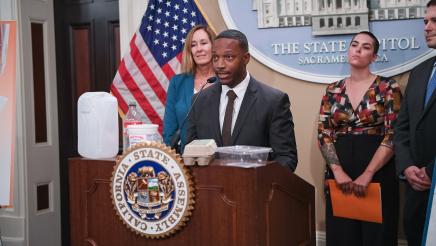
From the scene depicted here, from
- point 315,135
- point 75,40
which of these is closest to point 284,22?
point 315,135

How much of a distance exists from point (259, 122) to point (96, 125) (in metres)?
0.65

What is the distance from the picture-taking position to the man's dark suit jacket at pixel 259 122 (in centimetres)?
229

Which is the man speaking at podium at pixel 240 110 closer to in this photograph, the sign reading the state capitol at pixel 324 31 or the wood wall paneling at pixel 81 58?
the sign reading the state capitol at pixel 324 31

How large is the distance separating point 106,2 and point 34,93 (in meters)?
0.94

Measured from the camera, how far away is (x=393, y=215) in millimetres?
3135

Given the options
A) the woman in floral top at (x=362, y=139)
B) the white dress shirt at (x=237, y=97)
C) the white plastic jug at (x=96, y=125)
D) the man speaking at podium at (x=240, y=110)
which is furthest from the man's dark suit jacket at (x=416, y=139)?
the white plastic jug at (x=96, y=125)

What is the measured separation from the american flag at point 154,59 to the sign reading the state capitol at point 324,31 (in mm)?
346

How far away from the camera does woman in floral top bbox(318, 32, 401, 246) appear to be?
10.1 feet

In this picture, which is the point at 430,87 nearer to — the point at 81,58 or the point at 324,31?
the point at 324,31

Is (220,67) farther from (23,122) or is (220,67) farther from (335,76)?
(23,122)

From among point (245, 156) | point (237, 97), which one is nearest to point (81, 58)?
point (237, 97)

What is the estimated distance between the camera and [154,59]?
4000 millimetres

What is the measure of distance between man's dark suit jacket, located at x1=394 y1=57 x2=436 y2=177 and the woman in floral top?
0.13 meters

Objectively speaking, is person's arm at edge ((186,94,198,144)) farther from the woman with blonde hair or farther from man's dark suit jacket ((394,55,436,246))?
man's dark suit jacket ((394,55,436,246))
